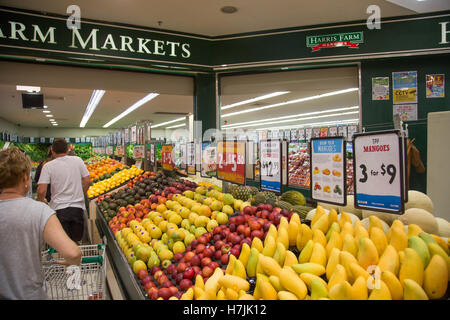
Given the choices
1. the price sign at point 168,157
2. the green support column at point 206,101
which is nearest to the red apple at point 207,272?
the price sign at point 168,157

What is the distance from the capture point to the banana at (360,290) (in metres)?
1.32

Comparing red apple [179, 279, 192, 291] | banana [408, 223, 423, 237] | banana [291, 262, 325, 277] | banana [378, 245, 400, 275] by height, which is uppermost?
banana [408, 223, 423, 237]

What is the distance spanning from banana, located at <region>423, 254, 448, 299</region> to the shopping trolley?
1971 mm

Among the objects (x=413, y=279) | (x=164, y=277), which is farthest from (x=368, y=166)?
(x=164, y=277)

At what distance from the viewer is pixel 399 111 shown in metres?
5.21

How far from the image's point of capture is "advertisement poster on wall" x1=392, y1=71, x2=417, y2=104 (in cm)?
514

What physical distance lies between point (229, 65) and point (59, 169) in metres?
3.40

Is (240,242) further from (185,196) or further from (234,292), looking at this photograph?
(185,196)

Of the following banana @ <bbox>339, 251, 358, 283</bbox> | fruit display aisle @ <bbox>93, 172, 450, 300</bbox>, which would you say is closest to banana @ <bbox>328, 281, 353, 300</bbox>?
fruit display aisle @ <bbox>93, 172, 450, 300</bbox>

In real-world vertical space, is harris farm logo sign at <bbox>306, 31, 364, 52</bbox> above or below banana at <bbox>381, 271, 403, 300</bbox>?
above

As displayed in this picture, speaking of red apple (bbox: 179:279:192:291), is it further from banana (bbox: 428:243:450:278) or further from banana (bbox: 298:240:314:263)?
banana (bbox: 428:243:450:278)

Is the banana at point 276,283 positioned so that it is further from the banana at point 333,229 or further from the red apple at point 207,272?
the red apple at point 207,272

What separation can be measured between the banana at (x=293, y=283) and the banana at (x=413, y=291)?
16.3 inches

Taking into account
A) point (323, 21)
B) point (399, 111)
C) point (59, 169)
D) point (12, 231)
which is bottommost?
point (12, 231)
